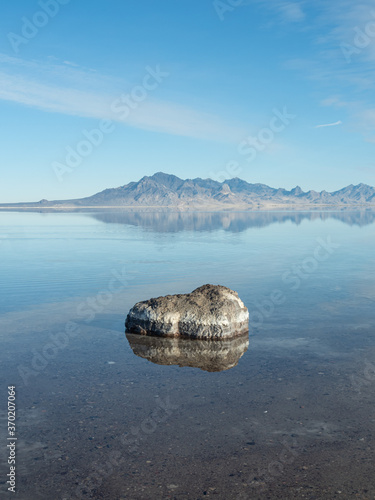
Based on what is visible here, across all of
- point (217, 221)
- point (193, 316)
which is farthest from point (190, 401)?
point (217, 221)

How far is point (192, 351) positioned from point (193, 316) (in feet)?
4.61

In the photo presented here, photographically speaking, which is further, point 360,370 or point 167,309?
point 167,309

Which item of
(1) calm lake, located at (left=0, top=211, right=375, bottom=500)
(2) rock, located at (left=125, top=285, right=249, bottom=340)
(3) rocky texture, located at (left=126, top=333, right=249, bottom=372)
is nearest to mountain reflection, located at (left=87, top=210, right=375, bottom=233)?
(1) calm lake, located at (left=0, top=211, right=375, bottom=500)

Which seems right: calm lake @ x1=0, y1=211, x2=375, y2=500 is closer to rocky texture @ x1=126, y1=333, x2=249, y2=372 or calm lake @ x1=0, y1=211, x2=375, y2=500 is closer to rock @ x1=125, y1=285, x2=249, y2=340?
rocky texture @ x1=126, y1=333, x2=249, y2=372

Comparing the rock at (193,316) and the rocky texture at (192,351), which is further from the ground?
the rock at (193,316)

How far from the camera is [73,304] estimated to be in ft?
60.5

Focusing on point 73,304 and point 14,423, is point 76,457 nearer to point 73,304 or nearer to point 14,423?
point 14,423

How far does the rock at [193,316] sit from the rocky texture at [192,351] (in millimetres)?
246

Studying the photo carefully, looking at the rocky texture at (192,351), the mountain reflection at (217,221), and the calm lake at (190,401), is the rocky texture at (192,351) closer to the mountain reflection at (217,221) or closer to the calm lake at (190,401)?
the calm lake at (190,401)

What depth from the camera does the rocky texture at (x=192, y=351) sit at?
1197 cm

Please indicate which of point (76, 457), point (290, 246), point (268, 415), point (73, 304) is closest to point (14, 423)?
point (76, 457)

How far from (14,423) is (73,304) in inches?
388

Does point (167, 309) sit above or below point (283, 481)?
above

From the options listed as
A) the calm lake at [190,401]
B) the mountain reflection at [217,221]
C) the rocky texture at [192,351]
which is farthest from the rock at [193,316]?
the mountain reflection at [217,221]
